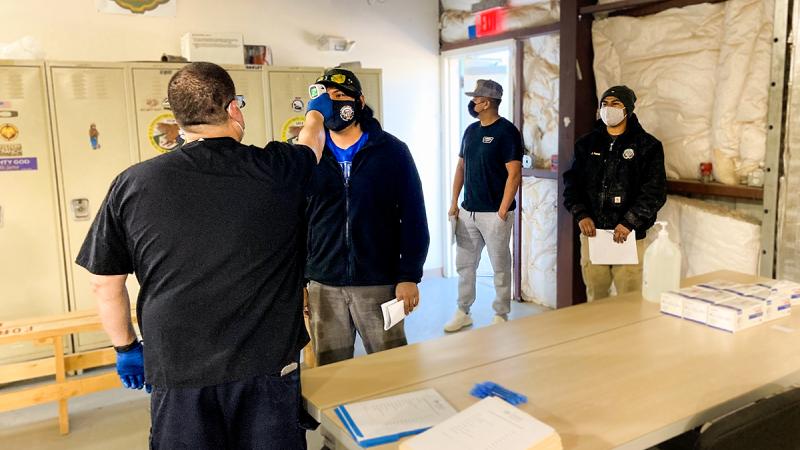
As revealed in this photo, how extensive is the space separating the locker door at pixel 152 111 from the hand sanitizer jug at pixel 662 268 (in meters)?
3.04

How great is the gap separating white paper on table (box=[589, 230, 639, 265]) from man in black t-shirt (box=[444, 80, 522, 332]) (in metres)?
0.78

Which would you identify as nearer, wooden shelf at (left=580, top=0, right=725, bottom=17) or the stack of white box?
the stack of white box

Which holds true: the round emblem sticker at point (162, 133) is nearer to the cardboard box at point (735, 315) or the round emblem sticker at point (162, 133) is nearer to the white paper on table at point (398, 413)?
the white paper on table at point (398, 413)

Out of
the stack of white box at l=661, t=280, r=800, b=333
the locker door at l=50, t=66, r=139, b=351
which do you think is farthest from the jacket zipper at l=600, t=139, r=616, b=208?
the locker door at l=50, t=66, r=139, b=351

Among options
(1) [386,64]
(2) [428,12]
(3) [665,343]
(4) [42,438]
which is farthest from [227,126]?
(2) [428,12]

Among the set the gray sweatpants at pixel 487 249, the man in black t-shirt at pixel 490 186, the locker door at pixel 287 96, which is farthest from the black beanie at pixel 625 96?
the locker door at pixel 287 96

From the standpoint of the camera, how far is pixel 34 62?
3672 millimetres

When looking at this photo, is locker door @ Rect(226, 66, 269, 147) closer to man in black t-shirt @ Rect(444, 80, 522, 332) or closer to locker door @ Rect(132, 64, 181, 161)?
locker door @ Rect(132, 64, 181, 161)

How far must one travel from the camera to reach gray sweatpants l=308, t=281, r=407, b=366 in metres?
2.29

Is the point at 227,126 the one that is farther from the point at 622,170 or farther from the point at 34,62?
the point at 34,62

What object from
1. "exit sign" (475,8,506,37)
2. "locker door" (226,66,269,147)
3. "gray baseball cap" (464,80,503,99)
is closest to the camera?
"gray baseball cap" (464,80,503,99)

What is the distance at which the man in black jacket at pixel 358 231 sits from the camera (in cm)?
222

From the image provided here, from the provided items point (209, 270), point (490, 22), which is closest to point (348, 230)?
point (209, 270)

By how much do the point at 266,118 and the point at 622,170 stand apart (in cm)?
243
